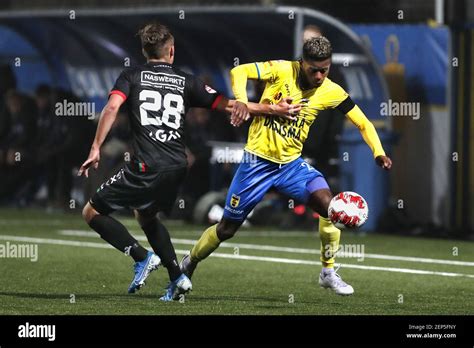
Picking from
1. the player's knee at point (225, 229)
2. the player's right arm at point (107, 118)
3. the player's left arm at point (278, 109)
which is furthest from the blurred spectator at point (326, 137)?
the player's right arm at point (107, 118)

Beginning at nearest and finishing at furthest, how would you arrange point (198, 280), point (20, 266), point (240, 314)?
point (240, 314)
point (198, 280)
point (20, 266)

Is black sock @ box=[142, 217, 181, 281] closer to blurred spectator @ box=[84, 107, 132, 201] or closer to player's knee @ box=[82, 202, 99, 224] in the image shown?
player's knee @ box=[82, 202, 99, 224]

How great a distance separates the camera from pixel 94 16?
24562mm

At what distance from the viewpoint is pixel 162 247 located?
40.4 ft

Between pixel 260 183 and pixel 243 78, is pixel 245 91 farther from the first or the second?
pixel 260 183

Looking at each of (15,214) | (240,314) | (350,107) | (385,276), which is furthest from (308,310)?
(15,214)

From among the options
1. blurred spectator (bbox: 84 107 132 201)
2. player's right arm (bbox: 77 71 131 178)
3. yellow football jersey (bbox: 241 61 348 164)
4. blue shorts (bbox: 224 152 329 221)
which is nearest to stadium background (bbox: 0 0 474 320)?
blurred spectator (bbox: 84 107 132 201)

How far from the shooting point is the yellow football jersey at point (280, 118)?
502 inches

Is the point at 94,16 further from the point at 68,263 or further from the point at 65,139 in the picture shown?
the point at 68,263

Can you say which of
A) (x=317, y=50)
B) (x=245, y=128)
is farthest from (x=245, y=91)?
(x=245, y=128)

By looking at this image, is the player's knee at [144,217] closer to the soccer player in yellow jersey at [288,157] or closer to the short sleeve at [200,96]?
the soccer player in yellow jersey at [288,157]

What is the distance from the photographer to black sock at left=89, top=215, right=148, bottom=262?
12391 millimetres

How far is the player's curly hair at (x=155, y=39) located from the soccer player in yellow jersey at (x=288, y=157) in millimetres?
852

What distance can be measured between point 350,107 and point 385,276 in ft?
8.50
